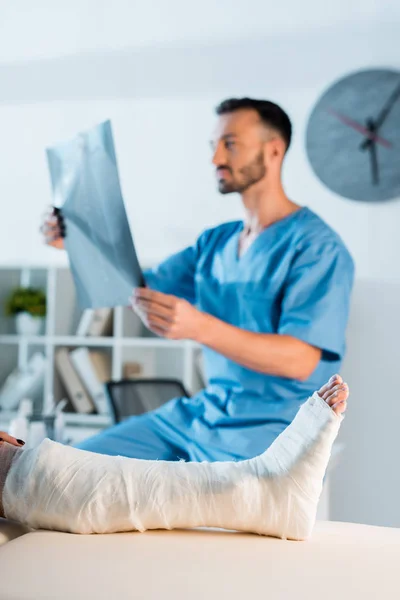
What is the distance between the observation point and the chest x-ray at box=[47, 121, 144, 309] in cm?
186

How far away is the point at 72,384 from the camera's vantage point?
3.59 m

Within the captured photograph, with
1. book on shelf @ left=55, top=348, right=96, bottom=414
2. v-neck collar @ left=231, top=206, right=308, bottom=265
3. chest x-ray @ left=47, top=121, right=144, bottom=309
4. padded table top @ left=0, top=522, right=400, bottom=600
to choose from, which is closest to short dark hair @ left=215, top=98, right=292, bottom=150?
v-neck collar @ left=231, top=206, right=308, bottom=265

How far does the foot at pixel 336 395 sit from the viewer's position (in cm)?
116

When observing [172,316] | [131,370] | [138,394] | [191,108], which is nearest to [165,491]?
[172,316]

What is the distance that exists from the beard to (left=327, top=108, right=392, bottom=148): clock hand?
1.53 metres

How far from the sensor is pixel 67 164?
1967 millimetres

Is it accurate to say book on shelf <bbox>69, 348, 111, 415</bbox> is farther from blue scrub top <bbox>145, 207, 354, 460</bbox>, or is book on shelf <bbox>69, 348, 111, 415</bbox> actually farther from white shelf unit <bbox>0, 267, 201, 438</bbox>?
blue scrub top <bbox>145, 207, 354, 460</bbox>

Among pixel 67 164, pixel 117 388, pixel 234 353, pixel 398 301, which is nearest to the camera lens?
pixel 234 353

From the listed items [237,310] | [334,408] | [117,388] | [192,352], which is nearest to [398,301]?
[192,352]

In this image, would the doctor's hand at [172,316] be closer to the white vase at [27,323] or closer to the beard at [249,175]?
the beard at [249,175]

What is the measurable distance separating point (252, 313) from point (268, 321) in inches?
1.7

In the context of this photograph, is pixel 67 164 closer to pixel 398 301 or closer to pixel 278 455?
pixel 278 455

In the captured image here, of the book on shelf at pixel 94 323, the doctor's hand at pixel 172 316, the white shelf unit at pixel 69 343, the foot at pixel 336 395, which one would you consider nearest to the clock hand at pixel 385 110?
the white shelf unit at pixel 69 343

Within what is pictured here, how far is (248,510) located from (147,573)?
0.23 metres
